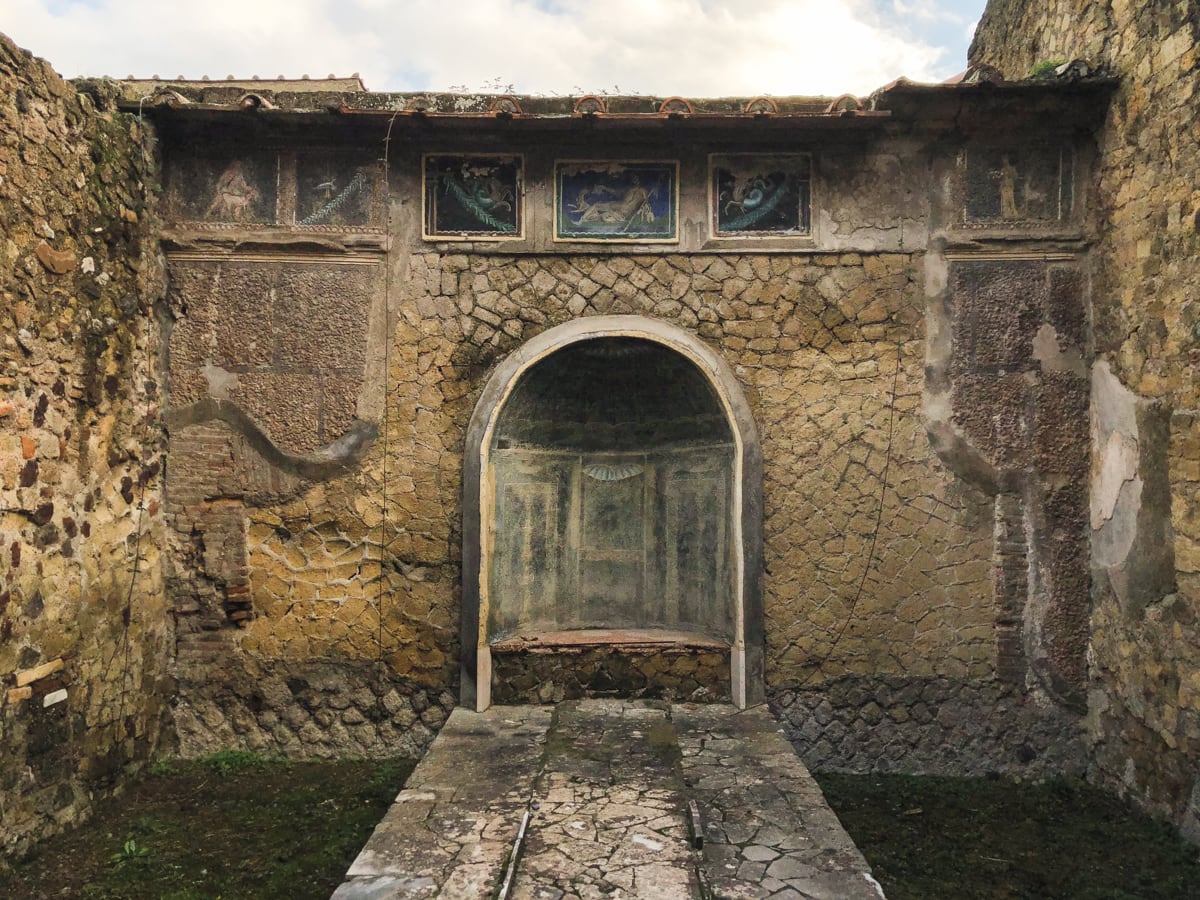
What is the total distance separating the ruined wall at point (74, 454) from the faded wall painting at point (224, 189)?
19 centimetres

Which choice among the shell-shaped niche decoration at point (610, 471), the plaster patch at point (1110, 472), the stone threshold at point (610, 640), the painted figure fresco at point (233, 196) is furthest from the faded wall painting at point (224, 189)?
the plaster patch at point (1110, 472)

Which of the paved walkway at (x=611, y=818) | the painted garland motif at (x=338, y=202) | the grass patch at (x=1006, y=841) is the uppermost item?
the painted garland motif at (x=338, y=202)

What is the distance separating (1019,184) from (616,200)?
8.57ft

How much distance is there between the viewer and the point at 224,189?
5320 mm

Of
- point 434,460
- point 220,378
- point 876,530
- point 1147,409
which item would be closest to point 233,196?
point 220,378

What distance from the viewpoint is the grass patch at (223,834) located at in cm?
387

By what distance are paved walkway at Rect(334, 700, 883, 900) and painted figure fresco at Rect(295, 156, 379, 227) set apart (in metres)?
3.33

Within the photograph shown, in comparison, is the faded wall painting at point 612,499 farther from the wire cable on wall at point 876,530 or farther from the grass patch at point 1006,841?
the grass patch at point 1006,841

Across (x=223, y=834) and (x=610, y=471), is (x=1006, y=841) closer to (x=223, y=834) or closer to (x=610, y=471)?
(x=610, y=471)

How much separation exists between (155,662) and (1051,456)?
584cm

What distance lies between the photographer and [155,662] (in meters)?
5.14

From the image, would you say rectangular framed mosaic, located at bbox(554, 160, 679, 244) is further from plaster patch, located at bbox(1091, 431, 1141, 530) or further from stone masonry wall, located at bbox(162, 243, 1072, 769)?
plaster patch, located at bbox(1091, 431, 1141, 530)

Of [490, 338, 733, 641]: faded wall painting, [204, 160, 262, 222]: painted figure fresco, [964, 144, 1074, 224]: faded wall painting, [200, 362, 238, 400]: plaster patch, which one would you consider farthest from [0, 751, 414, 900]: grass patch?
[964, 144, 1074, 224]: faded wall painting

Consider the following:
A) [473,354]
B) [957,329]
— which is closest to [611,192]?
[473,354]
